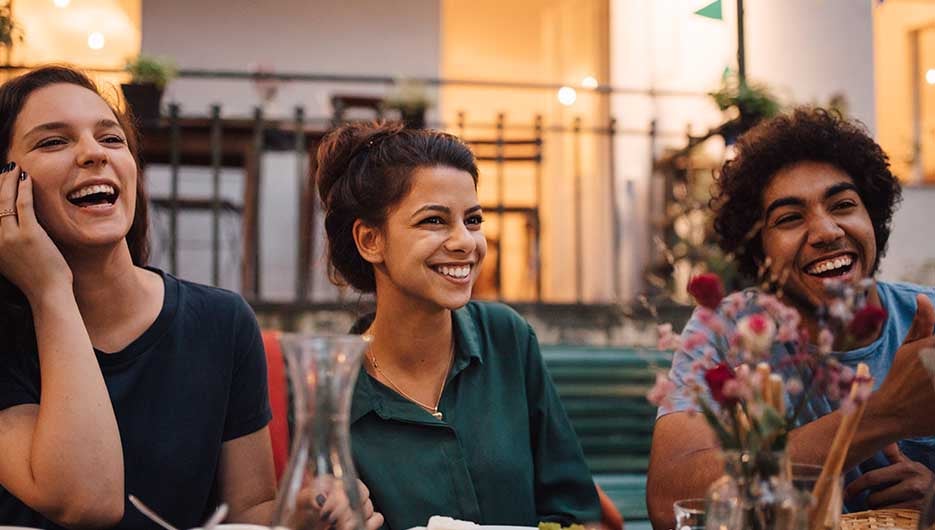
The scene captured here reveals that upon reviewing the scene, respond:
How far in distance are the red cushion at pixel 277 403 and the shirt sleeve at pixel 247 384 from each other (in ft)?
1.03

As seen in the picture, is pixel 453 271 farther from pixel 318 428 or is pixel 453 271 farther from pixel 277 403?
pixel 318 428

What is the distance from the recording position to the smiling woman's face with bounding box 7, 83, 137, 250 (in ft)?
5.19

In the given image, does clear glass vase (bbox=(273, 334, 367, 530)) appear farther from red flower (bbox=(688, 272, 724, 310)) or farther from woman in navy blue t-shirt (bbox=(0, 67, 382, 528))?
woman in navy blue t-shirt (bbox=(0, 67, 382, 528))

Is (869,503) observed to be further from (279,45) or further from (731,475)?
(279,45)

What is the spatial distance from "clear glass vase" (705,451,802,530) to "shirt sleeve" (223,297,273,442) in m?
0.98

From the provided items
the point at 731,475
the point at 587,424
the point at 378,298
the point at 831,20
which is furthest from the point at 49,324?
the point at 831,20

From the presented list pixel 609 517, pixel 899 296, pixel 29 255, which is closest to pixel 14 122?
pixel 29 255

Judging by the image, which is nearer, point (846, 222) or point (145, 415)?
point (145, 415)

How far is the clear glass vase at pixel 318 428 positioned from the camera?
92cm

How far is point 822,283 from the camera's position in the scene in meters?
1.85

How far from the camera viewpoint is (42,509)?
144 cm

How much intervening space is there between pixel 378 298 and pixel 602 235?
612 cm

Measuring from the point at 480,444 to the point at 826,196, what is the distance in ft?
2.66

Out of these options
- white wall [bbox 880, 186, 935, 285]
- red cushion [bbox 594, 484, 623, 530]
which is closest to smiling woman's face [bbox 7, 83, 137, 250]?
red cushion [bbox 594, 484, 623, 530]
